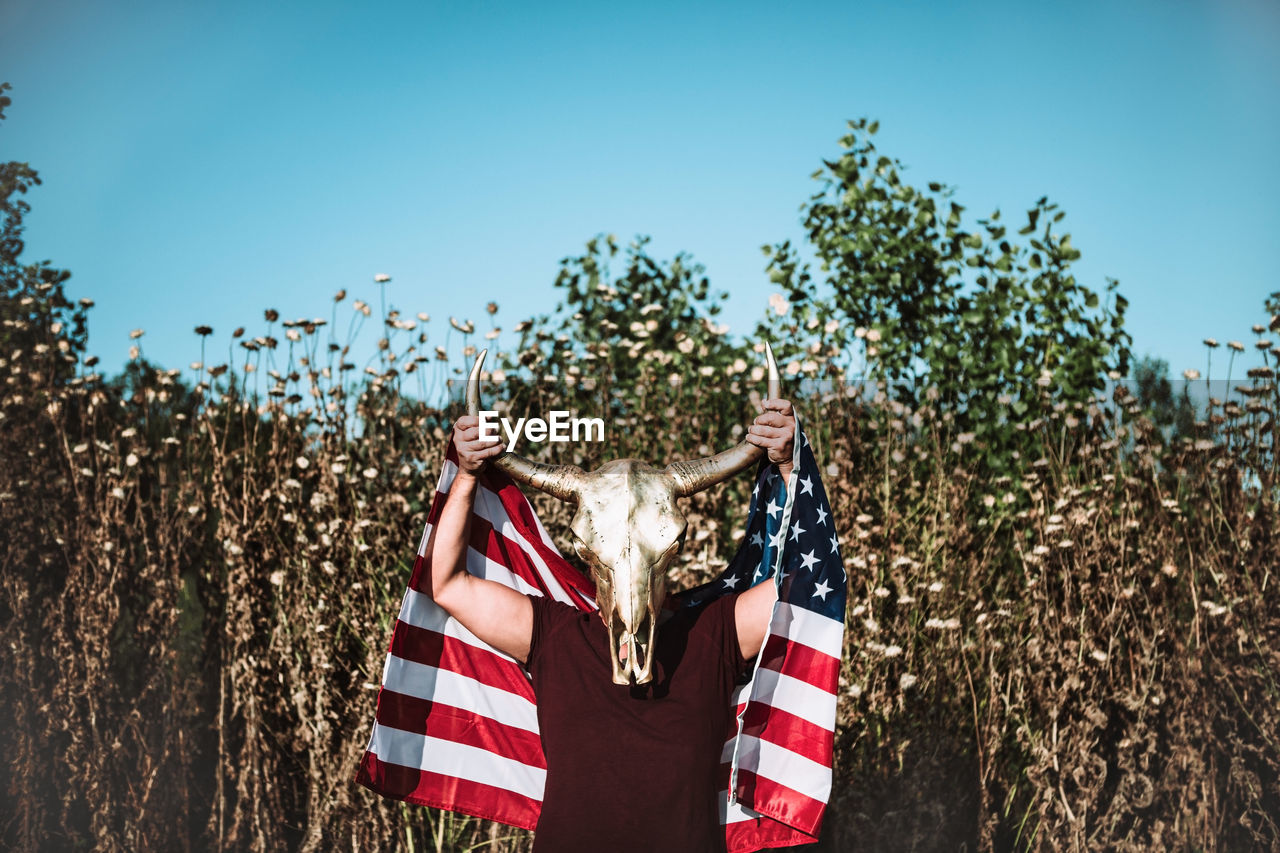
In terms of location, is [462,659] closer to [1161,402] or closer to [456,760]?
[456,760]

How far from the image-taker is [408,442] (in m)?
4.89

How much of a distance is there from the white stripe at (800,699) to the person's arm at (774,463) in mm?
212

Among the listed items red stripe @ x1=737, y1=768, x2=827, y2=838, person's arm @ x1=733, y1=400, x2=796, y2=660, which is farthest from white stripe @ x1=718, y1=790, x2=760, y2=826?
person's arm @ x1=733, y1=400, x2=796, y2=660

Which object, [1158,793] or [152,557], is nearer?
[1158,793]

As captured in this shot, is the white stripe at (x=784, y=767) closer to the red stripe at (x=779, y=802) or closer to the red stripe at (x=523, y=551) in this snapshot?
the red stripe at (x=779, y=802)

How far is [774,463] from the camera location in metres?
2.80

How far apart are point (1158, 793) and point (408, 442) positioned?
4145 mm

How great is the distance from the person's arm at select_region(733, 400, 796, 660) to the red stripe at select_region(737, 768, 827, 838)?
0.47 metres

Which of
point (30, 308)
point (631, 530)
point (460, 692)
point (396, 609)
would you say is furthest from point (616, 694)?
point (30, 308)

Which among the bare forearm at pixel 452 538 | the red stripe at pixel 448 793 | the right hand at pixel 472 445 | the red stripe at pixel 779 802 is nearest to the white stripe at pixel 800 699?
the red stripe at pixel 779 802

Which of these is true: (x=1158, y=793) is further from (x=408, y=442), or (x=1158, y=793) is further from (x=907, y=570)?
(x=408, y=442)

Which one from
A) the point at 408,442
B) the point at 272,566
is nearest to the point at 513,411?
the point at 408,442

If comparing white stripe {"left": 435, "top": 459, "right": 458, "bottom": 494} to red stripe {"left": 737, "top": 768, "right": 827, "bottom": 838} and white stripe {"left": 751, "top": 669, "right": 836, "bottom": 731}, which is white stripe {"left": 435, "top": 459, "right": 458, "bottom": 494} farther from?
red stripe {"left": 737, "top": 768, "right": 827, "bottom": 838}

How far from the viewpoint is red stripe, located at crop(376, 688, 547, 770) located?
2.97 metres
